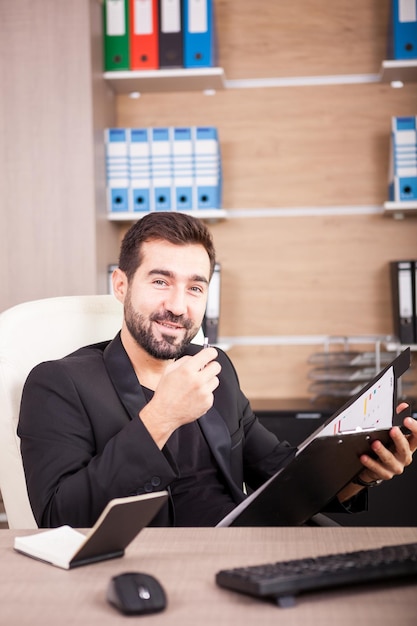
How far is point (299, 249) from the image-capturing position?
3408mm

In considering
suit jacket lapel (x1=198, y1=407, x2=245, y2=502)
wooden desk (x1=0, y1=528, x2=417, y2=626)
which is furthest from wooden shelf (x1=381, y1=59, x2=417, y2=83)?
wooden desk (x1=0, y1=528, x2=417, y2=626)

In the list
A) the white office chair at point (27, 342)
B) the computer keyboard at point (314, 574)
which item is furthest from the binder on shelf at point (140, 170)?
the computer keyboard at point (314, 574)

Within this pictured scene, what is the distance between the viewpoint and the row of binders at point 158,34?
3.16 m

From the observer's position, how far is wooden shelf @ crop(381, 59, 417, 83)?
3.14 meters

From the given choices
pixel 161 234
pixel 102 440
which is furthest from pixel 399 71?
pixel 102 440

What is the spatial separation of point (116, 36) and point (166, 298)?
1.93 meters

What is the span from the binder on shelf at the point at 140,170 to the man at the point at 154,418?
4.84 feet

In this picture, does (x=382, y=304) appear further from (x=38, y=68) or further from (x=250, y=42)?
(x=38, y=68)

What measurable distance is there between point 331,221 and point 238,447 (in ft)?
5.97

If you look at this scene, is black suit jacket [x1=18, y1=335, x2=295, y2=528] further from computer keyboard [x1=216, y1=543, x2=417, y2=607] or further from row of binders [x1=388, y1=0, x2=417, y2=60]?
row of binders [x1=388, y1=0, x2=417, y2=60]

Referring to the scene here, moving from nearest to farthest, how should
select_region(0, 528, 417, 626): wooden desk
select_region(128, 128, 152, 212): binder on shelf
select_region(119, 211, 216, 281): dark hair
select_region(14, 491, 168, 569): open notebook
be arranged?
select_region(0, 528, 417, 626): wooden desk, select_region(14, 491, 168, 569): open notebook, select_region(119, 211, 216, 281): dark hair, select_region(128, 128, 152, 212): binder on shelf

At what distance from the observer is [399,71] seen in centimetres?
322

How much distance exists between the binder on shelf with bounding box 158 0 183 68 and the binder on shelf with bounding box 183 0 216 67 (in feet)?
0.08

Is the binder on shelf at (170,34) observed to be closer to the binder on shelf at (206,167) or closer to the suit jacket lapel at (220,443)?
the binder on shelf at (206,167)
